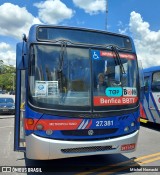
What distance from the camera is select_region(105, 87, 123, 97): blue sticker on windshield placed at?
21.5 ft

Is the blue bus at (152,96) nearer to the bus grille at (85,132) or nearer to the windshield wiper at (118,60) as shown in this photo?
the windshield wiper at (118,60)

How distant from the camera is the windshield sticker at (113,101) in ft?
20.9

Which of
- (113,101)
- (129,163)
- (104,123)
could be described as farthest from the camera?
(129,163)

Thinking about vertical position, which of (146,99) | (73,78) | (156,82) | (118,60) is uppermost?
(118,60)

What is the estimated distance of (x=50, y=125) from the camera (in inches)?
236

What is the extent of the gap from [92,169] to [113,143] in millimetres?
Answer: 909

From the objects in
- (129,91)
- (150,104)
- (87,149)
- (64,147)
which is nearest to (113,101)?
(129,91)

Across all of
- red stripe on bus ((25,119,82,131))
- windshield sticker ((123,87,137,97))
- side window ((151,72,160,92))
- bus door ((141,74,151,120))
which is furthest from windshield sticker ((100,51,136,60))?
bus door ((141,74,151,120))

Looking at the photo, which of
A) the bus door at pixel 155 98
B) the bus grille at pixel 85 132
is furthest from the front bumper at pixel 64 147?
the bus door at pixel 155 98

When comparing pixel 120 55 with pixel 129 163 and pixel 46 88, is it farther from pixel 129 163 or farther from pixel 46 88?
pixel 129 163

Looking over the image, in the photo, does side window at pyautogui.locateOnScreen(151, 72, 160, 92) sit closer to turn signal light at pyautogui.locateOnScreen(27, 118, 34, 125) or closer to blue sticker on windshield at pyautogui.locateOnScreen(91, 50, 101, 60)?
blue sticker on windshield at pyautogui.locateOnScreen(91, 50, 101, 60)

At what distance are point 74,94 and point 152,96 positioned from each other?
761 cm

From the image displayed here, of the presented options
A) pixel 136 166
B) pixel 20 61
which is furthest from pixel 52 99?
pixel 136 166

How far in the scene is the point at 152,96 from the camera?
13117 mm
